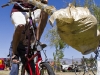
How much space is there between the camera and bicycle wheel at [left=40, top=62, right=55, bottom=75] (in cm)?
427

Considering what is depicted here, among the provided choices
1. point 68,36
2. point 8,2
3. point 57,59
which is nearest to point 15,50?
point 8,2

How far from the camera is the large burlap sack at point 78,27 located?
3205 millimetres

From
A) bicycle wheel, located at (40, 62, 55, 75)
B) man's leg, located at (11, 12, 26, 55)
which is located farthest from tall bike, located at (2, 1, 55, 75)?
man's leg, located at (11, 12, 26, 55)

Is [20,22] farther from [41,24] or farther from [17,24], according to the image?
[41,24]

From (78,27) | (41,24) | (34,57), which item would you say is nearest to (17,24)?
(41,24)

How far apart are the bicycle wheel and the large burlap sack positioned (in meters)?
0.87

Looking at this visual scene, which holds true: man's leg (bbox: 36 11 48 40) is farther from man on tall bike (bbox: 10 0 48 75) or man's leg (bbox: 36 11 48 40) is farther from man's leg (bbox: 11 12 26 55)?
man's leg (bbox: 11 12 26 55)

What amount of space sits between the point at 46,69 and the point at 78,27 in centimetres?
131

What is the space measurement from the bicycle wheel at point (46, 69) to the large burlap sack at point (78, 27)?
87cm

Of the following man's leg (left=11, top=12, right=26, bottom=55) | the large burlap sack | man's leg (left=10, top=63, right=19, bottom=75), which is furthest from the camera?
man's leg (left=10, top=63, right=19, bottom=75)

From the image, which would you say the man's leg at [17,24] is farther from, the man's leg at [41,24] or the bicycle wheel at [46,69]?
the bicycle wheel at [46,69]

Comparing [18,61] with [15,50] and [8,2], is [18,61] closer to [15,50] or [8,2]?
[15,50]

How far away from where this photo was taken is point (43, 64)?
4410 mm

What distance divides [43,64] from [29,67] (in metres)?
0.46
